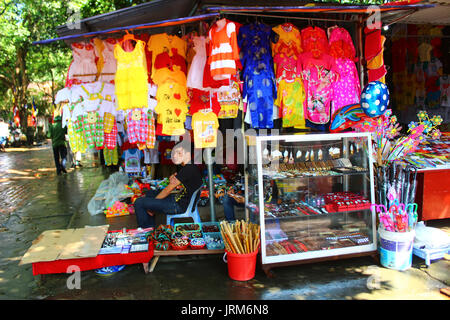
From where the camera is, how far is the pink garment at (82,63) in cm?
432

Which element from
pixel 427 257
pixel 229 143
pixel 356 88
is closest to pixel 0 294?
pixel 229 143

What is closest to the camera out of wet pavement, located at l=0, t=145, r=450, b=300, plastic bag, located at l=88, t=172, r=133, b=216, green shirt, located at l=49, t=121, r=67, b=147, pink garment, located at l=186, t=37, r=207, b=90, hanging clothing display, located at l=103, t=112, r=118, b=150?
wet pavement, located at l=0, t=145, r=450, b=300

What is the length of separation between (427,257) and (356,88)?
2304 millimetres

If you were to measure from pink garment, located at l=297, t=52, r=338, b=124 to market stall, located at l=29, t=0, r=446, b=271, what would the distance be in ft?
0.04

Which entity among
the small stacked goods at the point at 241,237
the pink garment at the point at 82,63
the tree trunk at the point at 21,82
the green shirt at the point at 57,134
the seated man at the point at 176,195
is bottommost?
the small stacked goods at the point at 241,237

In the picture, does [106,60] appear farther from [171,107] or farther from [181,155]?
[181,155]

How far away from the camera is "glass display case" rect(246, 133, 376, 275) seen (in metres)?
3.54

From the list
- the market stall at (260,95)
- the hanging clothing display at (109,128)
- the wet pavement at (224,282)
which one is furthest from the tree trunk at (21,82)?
the wet pavement at (224,282)

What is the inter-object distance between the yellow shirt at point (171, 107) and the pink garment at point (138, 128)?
234mm

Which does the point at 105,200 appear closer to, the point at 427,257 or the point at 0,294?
the point at 0,294

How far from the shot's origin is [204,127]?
4.28 meters

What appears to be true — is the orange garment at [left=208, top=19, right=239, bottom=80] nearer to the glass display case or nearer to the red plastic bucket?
the glass display case

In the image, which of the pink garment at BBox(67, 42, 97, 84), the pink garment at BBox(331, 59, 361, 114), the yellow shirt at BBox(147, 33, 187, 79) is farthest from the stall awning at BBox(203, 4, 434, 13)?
the pink garment at BBox(67, 42, 97, 84)

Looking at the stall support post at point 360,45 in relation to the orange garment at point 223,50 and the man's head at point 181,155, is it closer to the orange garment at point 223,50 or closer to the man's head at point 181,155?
the orange garment at point 223,50
